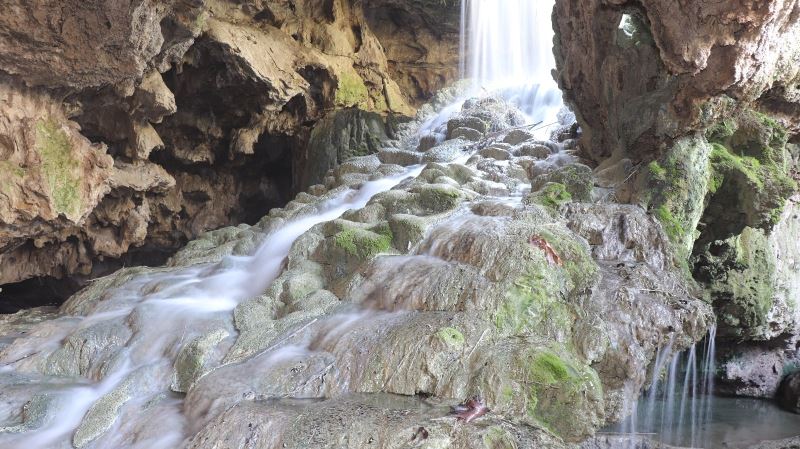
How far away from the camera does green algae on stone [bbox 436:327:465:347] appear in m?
4.01

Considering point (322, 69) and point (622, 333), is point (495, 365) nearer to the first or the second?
point (622, 333)

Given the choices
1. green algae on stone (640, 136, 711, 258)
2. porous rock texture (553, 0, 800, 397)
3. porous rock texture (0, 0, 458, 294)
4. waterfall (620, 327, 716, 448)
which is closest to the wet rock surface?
green algae on stone (640, 136, 711, 258)

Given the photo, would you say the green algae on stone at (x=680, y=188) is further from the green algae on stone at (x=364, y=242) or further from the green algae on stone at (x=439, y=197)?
the green algae on stone at (x=364, y=242)

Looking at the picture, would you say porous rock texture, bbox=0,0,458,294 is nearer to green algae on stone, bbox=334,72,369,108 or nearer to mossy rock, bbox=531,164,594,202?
green algae on stone, bbox=334,72,369,108

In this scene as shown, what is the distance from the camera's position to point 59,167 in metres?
7.57

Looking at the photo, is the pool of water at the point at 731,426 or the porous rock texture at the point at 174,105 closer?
the porous rock texture at the point at 174,105

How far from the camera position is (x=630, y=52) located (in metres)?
7.67

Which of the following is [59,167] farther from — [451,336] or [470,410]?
[470,410]

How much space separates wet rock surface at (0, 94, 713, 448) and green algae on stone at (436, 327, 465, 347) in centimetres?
2

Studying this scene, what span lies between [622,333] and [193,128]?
36.6 ft

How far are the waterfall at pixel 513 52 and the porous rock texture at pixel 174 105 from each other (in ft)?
3.16

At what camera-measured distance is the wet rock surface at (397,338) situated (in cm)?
358

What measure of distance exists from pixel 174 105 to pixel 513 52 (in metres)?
15.0

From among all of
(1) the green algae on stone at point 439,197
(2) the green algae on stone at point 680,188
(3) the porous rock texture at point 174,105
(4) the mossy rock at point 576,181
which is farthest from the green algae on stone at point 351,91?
(2) the green algae on stone at point 680,188
